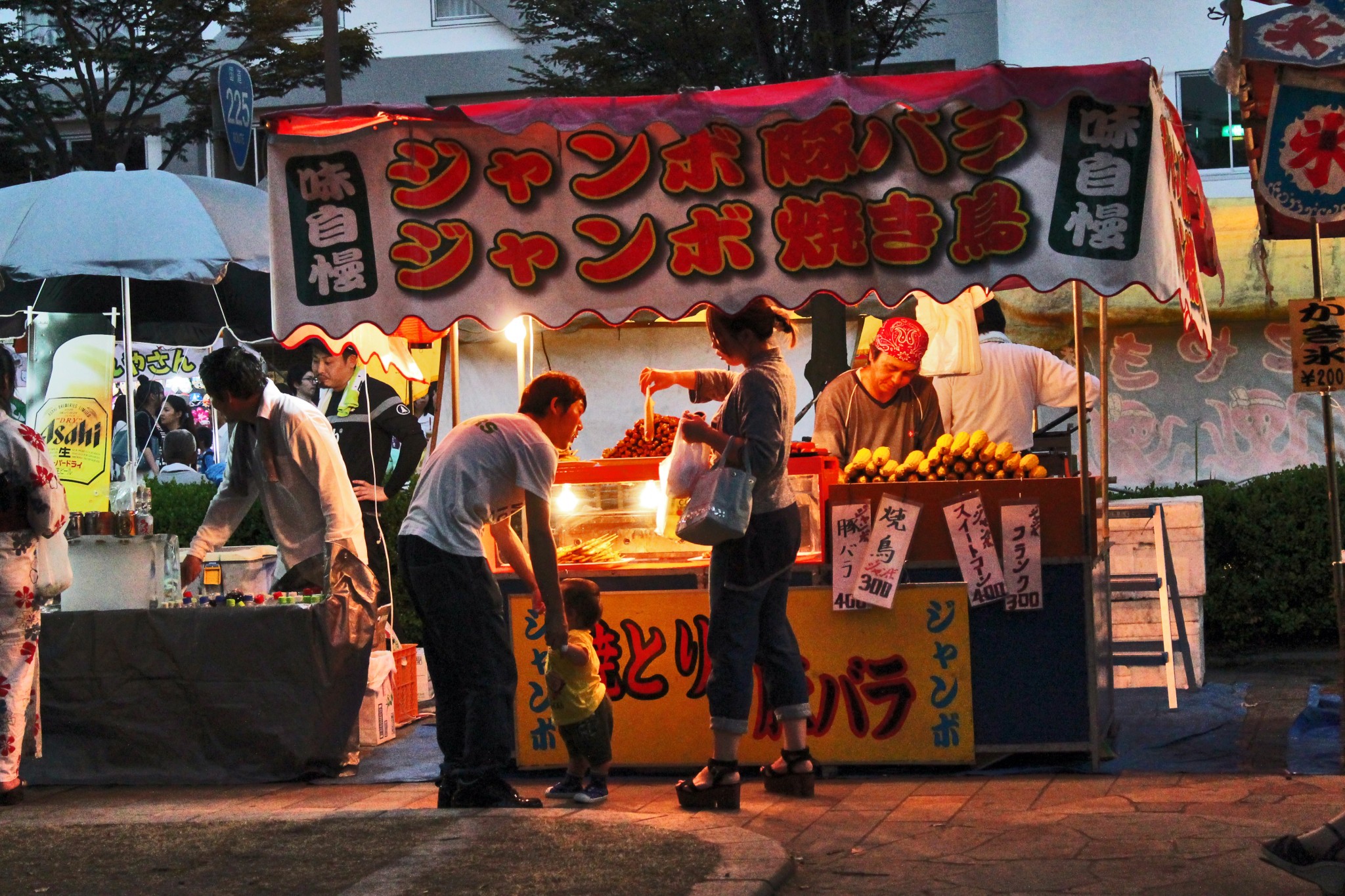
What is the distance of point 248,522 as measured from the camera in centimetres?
1145

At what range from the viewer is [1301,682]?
29.3 feet

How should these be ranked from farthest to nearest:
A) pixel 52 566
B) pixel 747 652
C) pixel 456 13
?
pixel 456 13 < pixel 52 566 < pixel 747 652

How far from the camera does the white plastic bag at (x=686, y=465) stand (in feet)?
19.8

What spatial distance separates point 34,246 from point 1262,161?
6.67 metres

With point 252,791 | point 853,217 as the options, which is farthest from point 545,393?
point 252,791

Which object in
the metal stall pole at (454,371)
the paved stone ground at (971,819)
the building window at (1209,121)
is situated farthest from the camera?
the building window at (1209,121)

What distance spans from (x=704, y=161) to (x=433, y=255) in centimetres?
124

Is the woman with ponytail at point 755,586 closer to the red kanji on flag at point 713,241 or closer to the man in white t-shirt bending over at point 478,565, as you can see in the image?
the red kanji on flag at point 713,241

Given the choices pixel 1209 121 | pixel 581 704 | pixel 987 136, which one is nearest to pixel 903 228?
pixel 987 136

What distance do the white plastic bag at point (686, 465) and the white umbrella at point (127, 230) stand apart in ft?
11.1

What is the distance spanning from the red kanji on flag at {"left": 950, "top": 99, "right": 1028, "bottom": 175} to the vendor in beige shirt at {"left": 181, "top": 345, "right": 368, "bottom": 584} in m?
3.13

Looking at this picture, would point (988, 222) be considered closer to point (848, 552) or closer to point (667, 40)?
point (848, 552)

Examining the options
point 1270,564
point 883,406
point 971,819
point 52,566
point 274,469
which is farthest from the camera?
point 1270,564

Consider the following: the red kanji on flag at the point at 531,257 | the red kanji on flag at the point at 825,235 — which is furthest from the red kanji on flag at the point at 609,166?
the red kanji on flag at the point at 825,235
